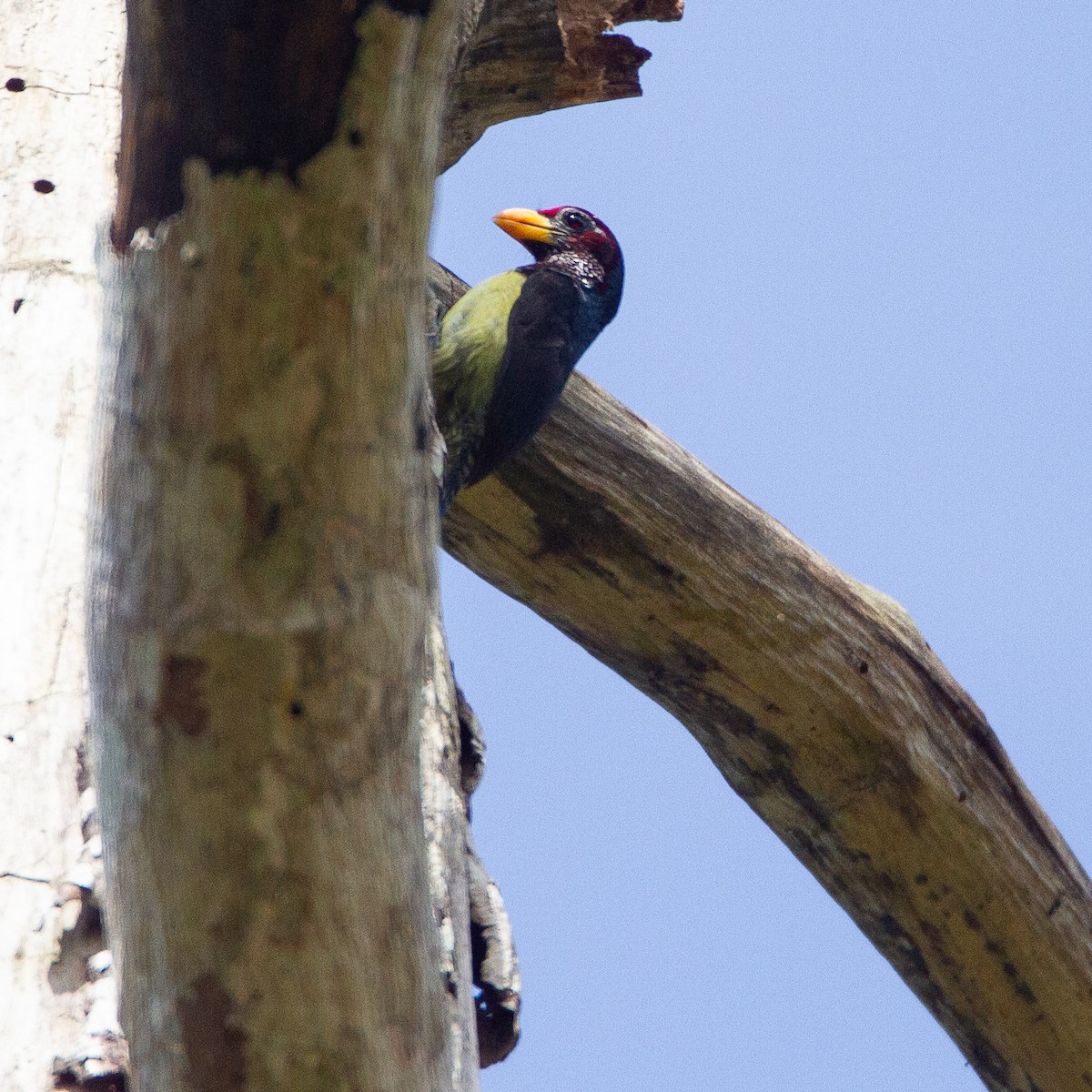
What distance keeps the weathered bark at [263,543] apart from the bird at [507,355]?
1.50 meters

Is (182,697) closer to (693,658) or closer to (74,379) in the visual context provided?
(74,379)

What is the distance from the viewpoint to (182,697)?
3.33 feet

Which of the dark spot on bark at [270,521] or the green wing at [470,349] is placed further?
the green wing at [470,349]

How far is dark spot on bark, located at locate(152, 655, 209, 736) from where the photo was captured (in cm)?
100

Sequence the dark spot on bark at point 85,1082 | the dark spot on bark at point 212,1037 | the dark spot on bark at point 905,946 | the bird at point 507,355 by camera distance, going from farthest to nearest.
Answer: the dark spot on bark at point 905,946
the bird at point 507,355
the dark spot on bark at point 85,1082
the dark spot on bark at point 212,1037

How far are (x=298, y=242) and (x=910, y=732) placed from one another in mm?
2224

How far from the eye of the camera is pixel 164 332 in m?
0.97

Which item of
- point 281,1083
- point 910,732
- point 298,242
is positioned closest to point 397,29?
point 298,242

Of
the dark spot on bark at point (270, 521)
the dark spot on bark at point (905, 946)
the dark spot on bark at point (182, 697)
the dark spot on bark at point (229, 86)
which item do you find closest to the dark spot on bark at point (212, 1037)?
the dark spot on bark at point (182, 697)

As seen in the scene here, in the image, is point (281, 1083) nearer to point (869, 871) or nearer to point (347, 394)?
point (347, 394)

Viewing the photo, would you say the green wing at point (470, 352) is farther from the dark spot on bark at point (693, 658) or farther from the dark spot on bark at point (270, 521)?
the dark spot on bark at point (270, 521)

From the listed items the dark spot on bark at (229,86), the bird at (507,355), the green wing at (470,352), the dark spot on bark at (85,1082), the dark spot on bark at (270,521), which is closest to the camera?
the dark spot on bark at (229,86)

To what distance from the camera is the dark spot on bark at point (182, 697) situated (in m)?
1.00

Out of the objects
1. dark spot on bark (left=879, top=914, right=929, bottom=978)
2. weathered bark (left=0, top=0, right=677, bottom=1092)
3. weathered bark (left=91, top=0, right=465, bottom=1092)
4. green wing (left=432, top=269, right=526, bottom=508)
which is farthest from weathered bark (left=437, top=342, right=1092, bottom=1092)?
weathered bark (left=91, top=0, right=465, bottom=1092)
